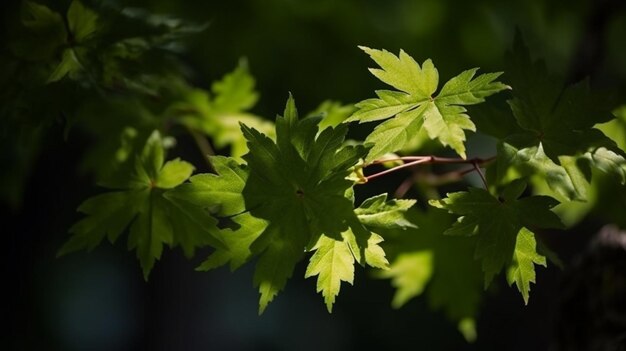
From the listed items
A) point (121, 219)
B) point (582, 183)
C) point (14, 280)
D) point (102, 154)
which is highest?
point (582, 183)

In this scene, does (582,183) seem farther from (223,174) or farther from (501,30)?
(501,30)

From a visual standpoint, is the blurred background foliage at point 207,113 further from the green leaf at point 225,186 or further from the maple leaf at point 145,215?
the green leaf at point 225,186

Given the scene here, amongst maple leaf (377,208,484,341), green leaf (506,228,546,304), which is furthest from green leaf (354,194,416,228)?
maple leaf (377,208,484,341)

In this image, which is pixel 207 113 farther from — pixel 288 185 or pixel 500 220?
pixel 500 220

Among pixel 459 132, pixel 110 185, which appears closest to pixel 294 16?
pixel 110 185

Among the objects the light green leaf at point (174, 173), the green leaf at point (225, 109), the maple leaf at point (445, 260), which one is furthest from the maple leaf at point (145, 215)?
the maple leaf at point (445, 260)

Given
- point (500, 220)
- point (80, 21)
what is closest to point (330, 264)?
point (500, 220)

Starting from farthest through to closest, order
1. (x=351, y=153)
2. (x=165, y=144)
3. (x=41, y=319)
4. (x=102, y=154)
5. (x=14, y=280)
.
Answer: (x=41, y=319) → (x=14, y=280) → (x=102, y=154) → (x=165, y=144) → (x=351, y=153)
